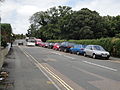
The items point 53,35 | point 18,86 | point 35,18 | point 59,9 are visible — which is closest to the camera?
point 18,86

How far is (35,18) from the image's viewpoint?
102 metres

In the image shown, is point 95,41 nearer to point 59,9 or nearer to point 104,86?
→ point 104,86

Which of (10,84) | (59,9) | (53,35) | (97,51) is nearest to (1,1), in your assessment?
(10,84)

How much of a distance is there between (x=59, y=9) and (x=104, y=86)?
283ft

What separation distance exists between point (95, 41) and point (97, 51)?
26.1 ft

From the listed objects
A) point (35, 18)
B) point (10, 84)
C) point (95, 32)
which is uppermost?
point (35, 18)

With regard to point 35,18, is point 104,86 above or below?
below

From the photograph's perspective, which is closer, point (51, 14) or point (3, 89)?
point (3, 89)

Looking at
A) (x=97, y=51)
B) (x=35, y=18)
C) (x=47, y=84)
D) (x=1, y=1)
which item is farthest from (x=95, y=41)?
(x=35, y=18)

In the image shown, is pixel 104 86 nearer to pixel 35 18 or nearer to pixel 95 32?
pixel 95 32

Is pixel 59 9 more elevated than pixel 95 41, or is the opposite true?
pixel 59 9

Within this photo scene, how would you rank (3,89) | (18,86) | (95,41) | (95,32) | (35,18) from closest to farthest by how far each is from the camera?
(3,89)
(18,86)
(95,41)
(95,32)
(35,18)

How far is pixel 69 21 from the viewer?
59406mm

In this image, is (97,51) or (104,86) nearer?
(104,86)
